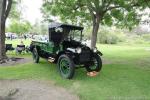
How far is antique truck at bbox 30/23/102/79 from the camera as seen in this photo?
9.50 m

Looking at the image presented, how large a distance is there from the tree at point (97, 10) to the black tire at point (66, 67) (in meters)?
6.47

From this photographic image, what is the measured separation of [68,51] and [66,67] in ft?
2.32

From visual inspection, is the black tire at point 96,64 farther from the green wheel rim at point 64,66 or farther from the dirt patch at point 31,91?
the dirt patch at point 31,91

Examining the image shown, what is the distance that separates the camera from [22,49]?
18406mm

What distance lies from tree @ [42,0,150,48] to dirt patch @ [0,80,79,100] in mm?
7893

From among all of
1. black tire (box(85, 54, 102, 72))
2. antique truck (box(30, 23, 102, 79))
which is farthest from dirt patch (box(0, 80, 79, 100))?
black tire (box(85, 54, 102, 72))

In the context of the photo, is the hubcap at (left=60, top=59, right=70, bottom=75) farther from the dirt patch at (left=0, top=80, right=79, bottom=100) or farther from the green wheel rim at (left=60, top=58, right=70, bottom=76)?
the dirt patch at (left=0, top=80, right=79, bottom=100)

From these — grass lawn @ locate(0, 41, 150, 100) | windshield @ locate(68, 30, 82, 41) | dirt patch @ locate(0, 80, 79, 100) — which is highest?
windshield @ locate(68, 30, 82, 41)

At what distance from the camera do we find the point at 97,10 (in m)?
16.2

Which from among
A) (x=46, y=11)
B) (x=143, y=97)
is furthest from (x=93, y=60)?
(x=46, y=11)

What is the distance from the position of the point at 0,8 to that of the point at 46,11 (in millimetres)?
4220

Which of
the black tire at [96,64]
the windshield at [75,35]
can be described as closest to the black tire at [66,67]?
the black tire at [96,64]

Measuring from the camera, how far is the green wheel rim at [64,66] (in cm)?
954

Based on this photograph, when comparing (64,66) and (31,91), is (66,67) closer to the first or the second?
(64,66)
